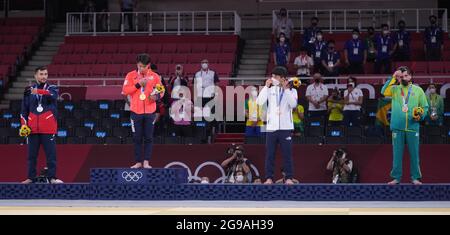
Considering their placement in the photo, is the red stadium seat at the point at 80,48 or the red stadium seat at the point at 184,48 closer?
the red stadium seat at the point at 184,48

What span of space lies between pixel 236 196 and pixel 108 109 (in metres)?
8.81

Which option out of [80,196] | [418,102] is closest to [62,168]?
[80,196]

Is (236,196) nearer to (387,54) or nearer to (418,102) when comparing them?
(418,102)

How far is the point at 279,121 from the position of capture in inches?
571

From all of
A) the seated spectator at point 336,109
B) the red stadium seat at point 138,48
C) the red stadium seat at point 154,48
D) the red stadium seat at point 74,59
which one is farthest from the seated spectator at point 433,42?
the red stadium seat at point 74,59

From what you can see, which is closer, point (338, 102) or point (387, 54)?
point (338, 102)

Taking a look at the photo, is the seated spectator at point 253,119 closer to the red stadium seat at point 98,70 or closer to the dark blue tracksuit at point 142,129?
the dark blue tracksuit at point 142,129

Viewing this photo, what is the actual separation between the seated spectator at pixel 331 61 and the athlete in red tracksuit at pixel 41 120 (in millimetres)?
10236

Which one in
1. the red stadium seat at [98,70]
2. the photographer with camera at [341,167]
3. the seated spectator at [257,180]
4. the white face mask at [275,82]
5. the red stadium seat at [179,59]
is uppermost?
the red stadium seat at [179,59]

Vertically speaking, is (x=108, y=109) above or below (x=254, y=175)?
above

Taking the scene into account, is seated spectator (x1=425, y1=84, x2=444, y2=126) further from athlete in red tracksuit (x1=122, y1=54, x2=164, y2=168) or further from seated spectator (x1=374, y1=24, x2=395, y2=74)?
athlete in red tracksuit (x1=122, y1=54, x2=164, y2=168)

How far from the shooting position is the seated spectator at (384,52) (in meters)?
24.4

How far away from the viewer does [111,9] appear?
31891mm

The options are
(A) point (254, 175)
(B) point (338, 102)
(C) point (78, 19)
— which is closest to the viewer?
(A) point (254, 175)
